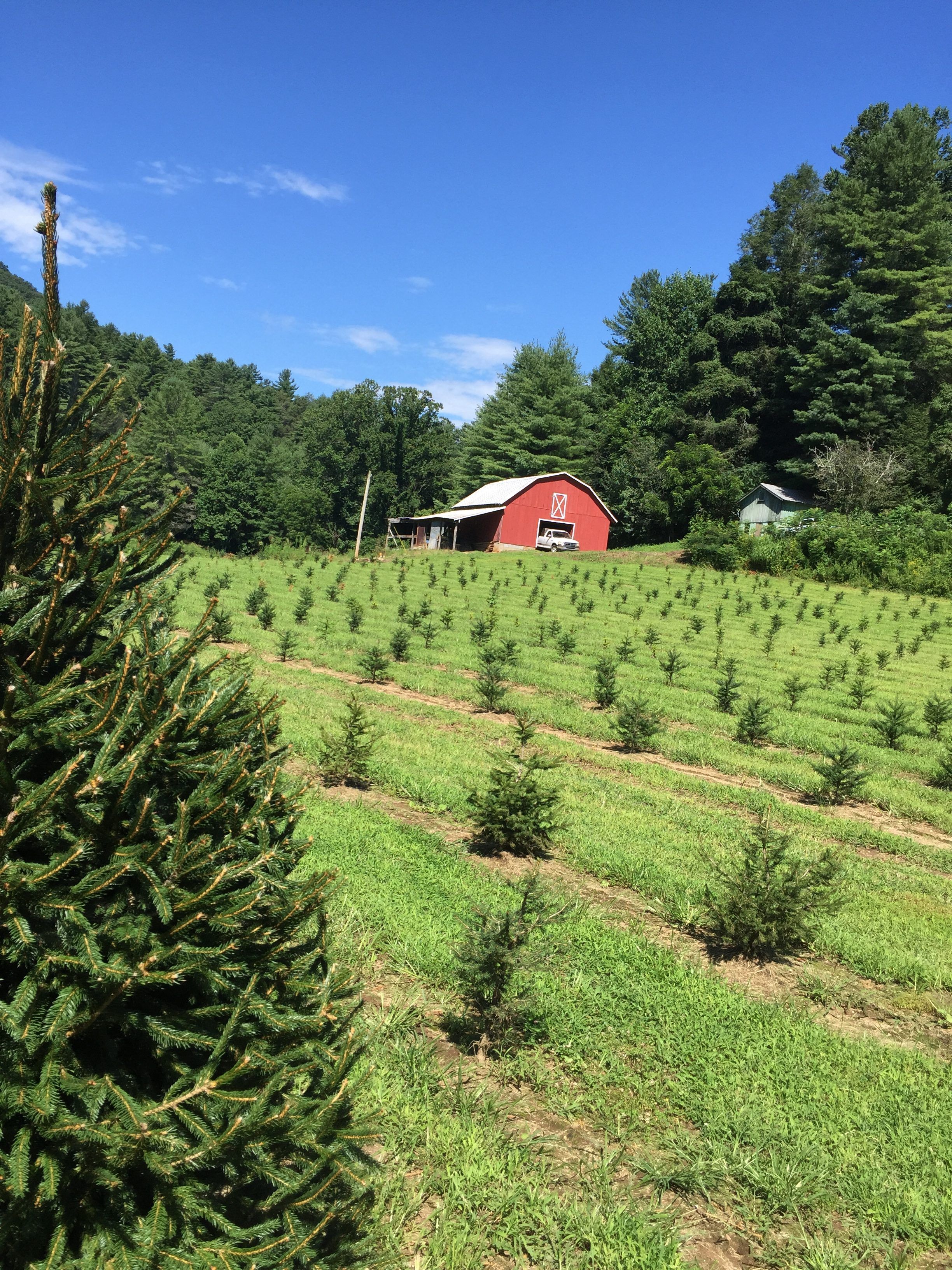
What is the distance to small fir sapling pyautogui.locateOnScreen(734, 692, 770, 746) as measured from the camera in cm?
1238

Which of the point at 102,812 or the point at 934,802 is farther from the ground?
the point at 102,812

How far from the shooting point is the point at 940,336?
165 ft

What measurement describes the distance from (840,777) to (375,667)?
8174 mm

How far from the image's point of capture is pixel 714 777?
11.1 metres

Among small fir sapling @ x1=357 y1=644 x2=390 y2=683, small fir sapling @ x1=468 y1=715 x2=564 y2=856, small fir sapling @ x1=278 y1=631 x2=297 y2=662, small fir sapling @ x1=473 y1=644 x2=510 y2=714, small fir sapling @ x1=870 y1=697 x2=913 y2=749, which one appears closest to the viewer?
small fir sapling @ x1=468 y1=715 x2=564 y2=856

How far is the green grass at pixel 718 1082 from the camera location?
372 centimetres

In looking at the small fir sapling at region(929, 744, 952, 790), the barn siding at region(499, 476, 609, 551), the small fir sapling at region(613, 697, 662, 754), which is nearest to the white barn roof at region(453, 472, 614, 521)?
the barn siding at region(499, 476, 609, 551)

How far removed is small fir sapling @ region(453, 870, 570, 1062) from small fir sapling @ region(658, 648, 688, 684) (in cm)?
1233

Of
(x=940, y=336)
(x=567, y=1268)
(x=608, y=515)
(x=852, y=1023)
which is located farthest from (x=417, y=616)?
(x=940, y=336)

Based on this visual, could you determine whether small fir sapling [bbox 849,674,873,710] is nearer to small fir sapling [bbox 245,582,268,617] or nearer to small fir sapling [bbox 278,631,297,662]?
small fir sapling [bbox 278,631,297,662]

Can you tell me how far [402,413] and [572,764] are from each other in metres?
75.9

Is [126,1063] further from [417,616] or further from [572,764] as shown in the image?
[417,616]

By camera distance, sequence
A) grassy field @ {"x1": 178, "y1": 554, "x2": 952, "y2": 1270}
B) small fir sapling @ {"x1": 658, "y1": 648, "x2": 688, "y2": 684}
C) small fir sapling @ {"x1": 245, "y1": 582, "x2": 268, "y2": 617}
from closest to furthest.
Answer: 1. grassy field @ {"x1": 178, "y1": 554, "x2": 952, "y2": 1270}
2. small fir sapling @ {"x1": 658, "y1": 648, "x2": 688, "y2": 684}
3. small fir sapling @ {"x1": 245, "y1": 582, "x2": 268, "y2": 617}

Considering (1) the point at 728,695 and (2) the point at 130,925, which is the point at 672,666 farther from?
(2) the point at 130,925
